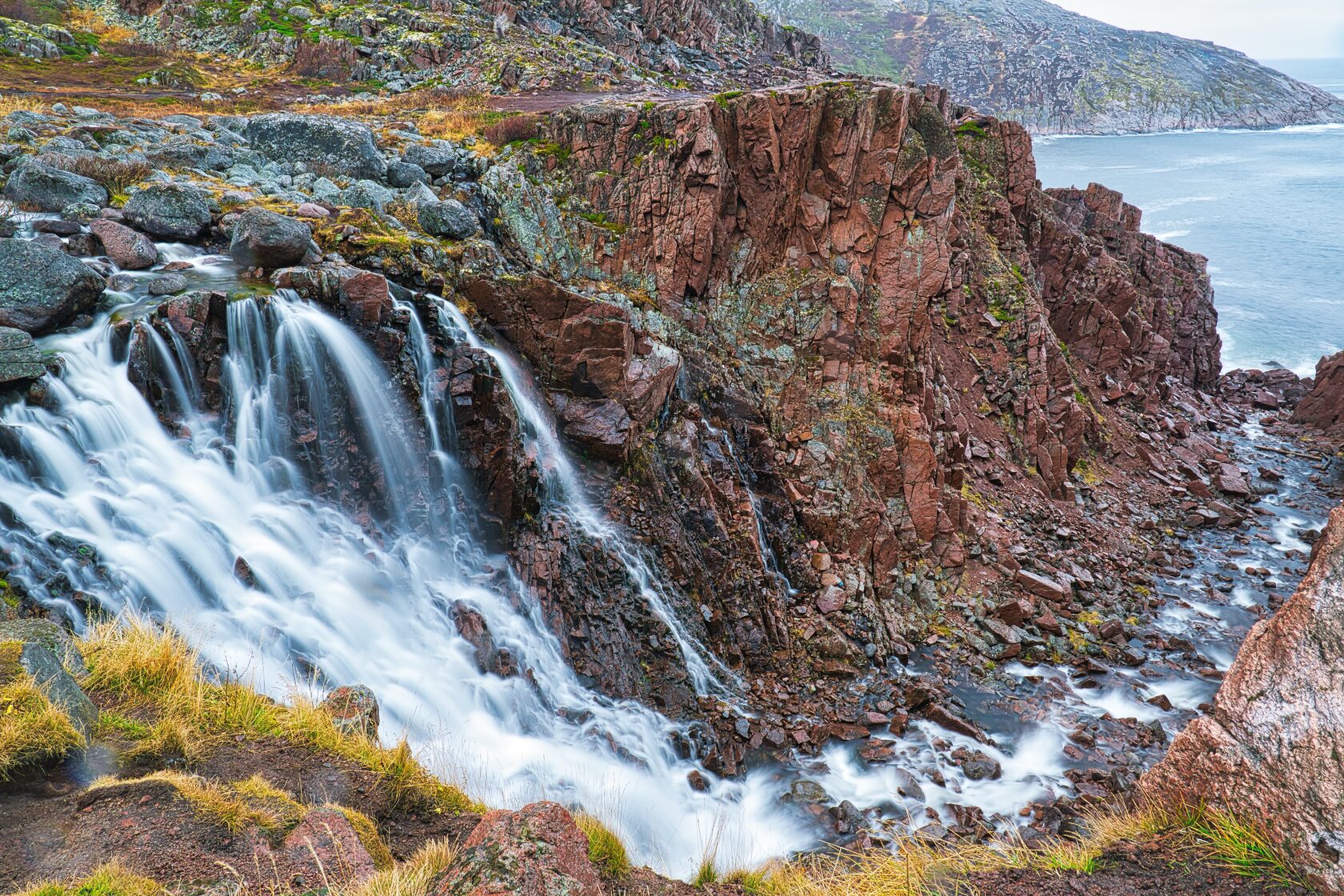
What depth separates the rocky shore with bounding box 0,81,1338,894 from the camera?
10.8 m

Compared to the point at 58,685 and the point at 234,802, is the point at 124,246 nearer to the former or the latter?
the point at 58,685

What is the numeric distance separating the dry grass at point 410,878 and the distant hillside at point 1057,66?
164m

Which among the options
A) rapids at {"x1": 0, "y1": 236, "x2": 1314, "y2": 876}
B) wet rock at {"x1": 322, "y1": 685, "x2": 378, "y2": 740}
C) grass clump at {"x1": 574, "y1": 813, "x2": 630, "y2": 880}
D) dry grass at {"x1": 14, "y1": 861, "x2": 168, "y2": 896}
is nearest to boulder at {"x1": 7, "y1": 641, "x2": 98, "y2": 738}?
dry grass at {"x1": 14, "y1": 861, "x2": 168, "y2": 896}

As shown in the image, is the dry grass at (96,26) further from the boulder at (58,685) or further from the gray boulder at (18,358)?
the boulder at (58,685)

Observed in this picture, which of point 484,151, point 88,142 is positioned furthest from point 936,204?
point 88,142

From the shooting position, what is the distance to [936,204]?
1778 centimetres

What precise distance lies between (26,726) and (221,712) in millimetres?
1447

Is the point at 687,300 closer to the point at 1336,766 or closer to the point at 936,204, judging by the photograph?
the point at 936,204

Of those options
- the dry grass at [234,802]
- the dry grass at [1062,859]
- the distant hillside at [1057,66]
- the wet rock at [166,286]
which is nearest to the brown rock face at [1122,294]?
the dry grass at [1062,859]

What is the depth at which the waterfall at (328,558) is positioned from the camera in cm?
869

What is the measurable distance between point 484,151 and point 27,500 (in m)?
13.7

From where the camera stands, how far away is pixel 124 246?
11.8 metres

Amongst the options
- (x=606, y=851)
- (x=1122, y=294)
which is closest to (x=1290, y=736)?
(x=606, y=851)

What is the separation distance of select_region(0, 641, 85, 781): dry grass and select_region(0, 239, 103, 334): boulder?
6.97 m
